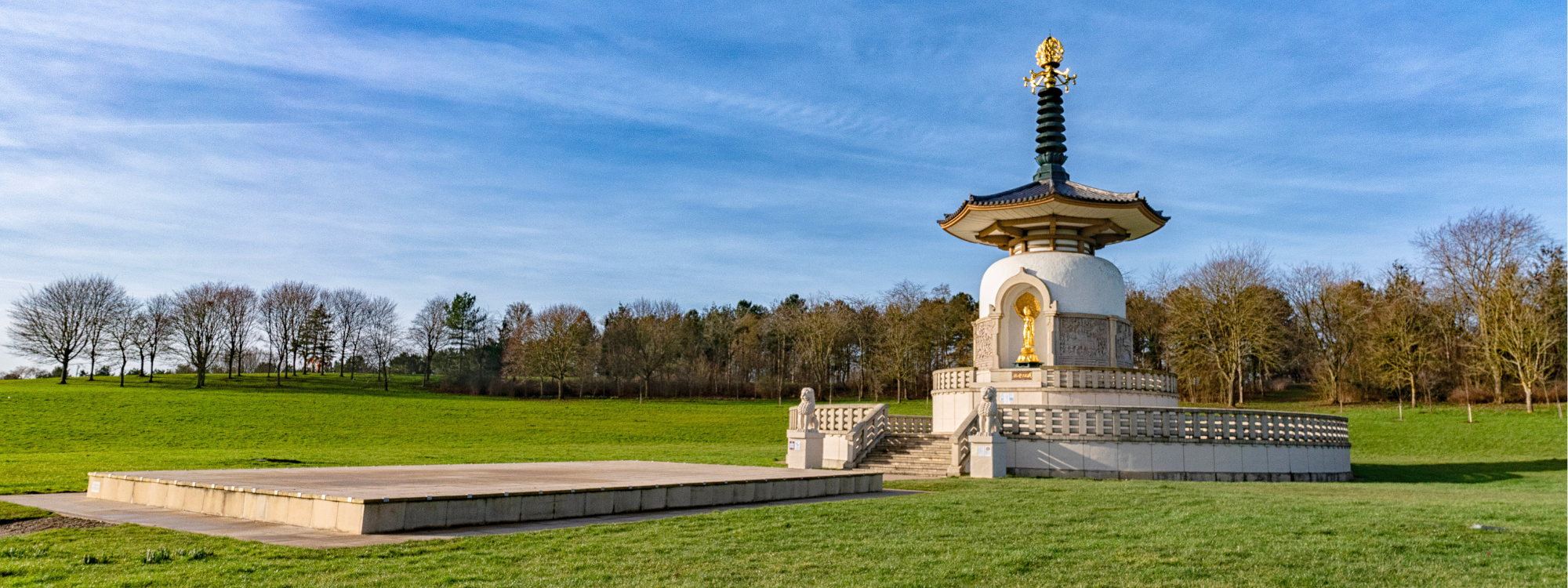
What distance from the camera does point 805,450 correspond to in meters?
24.3

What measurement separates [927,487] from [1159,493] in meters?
4.47

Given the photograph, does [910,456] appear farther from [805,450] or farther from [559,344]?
[559,344]

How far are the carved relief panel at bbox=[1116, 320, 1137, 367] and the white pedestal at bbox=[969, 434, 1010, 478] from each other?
9.00 meters

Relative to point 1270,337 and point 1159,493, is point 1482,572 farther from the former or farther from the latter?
point 1270,337

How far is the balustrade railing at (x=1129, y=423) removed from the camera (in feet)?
78.2

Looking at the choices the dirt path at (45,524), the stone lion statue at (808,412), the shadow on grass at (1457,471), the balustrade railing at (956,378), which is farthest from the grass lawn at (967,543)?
the balustrade railing at (956,378)

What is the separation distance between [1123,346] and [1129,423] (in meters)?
6.96

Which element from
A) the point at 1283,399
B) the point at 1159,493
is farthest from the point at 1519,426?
the point at 1159,493

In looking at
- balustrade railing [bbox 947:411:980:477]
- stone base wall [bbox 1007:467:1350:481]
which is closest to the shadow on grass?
stone base wall [bbox 1007:467:1350:481]

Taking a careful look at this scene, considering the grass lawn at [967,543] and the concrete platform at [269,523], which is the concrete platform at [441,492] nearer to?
the concrete platform at [269,523]

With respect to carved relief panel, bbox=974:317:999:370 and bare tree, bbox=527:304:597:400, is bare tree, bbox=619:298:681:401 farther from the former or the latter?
carved relief panel, bbox=974:317:999:370

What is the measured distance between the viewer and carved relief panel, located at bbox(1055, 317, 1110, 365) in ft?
96.6

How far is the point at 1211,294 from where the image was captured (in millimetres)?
54781

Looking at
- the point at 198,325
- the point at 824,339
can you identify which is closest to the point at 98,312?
the point at 198,325
